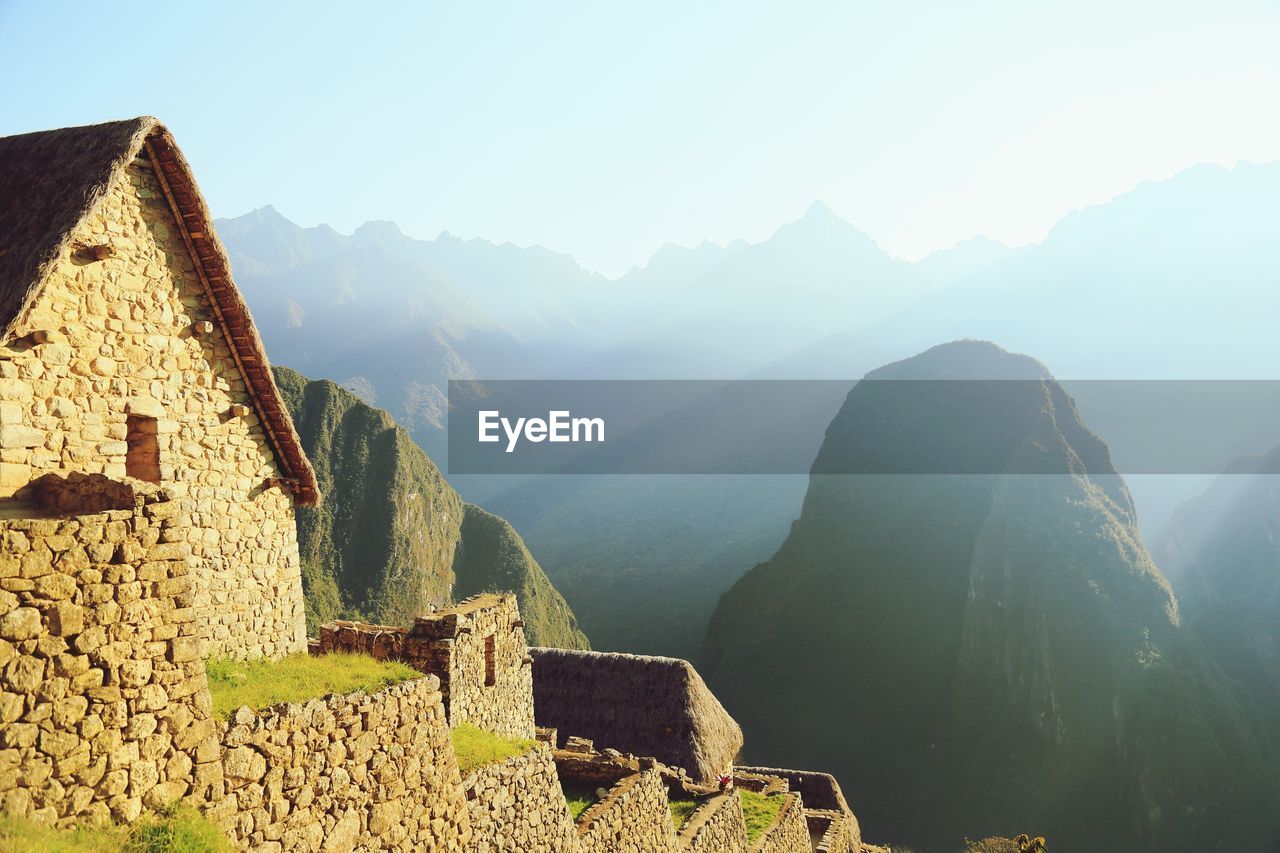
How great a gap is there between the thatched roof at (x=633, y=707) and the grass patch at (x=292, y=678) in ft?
60.0

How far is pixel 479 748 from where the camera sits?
29.3 ft

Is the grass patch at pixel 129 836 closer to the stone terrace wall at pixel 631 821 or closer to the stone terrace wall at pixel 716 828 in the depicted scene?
the stone terrace wall at pixel 631 821

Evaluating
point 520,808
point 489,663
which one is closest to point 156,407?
point 520,808

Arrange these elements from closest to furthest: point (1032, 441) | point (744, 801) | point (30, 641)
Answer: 1. point (30, 641)
2. point (744, 801)
3. point (1032, 441)

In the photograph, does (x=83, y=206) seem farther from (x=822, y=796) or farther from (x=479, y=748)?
(x=822, y=796)

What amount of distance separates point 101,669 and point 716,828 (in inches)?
516

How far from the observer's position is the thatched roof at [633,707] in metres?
25.0

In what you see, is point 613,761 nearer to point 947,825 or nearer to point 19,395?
point 19,395

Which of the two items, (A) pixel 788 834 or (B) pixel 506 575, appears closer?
(A) pixel 788 834

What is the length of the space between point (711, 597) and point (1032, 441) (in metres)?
32.6

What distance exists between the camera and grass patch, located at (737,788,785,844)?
1789cm

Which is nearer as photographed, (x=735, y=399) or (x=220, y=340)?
(x=220, y=340)

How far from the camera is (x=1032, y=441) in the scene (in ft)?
251

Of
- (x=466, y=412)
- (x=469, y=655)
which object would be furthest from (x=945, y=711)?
(x=469, y=655)
